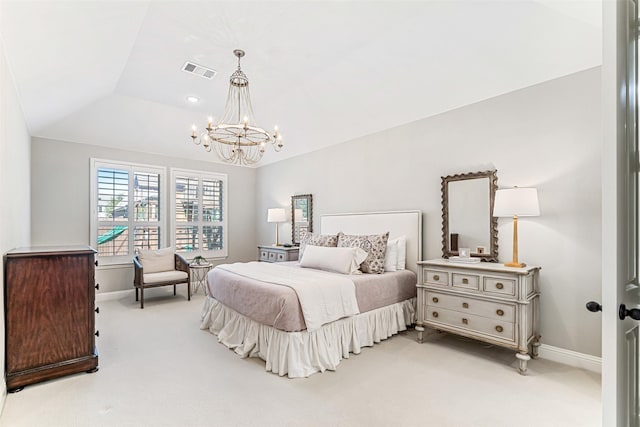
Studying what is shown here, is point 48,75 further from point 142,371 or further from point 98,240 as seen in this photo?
point 98,240

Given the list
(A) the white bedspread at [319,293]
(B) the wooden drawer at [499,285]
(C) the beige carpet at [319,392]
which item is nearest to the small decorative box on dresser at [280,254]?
(A) the white bedspread at [319,293]

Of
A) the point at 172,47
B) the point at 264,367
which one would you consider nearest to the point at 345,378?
the point at 264,367

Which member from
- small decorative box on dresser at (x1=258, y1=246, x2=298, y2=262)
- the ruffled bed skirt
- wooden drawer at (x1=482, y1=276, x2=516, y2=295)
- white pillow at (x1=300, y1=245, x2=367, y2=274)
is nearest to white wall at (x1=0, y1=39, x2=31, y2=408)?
the ruffled bed skirt

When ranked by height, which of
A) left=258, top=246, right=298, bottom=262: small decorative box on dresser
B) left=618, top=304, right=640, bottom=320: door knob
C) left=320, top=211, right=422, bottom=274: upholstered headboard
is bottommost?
left=258, top=246, right=298, bottom=262: small decorative box on dresser

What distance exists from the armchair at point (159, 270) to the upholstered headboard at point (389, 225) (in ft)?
8.11

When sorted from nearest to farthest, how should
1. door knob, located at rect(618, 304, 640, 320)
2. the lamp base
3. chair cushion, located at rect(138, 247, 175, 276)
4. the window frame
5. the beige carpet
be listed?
1. door knob, located at rect(618, 304, 640, 320)
2. the beige carpet
3. the lamp base
4. chair cushion, located at rect(138, 247, 175, 276)
5. the window frame

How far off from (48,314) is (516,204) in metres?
4.02

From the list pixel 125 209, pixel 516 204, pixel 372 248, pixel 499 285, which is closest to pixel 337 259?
pixel 372 248

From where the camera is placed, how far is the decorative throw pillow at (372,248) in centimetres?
374

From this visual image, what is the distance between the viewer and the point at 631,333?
1.20 m

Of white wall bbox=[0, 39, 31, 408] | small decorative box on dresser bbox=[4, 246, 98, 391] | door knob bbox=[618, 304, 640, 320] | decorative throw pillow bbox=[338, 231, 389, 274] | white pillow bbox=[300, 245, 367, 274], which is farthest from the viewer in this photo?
decorative throw pillow bbox=[338, 231, 389, 274]

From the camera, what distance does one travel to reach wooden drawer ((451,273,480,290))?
9.80ft

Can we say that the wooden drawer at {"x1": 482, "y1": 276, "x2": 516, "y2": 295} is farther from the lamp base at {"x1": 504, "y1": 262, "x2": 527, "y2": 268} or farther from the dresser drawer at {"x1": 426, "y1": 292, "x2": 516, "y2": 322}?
the lamp base at {"x1": 504, "y1": 262, "x2": 527, "y2": 268}

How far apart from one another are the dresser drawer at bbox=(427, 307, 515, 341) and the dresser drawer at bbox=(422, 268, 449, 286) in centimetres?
26
